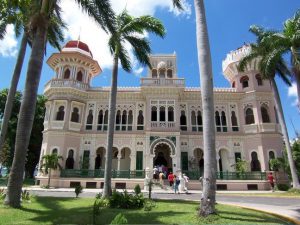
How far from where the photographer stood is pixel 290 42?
829 inches

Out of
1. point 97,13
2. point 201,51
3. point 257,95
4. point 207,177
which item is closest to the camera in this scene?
point 207,177

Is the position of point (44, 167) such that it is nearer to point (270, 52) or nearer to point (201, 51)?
point (201, 51)

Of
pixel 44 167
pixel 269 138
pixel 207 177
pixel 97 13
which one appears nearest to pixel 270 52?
pixel 269 138

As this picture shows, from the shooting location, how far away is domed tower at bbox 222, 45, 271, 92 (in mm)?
29031

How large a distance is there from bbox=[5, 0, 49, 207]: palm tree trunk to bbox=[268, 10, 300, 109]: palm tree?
18134mm

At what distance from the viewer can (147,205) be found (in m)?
11.1

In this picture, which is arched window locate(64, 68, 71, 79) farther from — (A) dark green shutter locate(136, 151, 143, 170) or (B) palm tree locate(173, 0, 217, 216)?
(B) palm tree locate(173, 0, 217, 216)

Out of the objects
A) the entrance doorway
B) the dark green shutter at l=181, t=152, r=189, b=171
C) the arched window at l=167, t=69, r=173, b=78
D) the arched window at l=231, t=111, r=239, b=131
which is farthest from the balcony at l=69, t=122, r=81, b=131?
the arched window at l=231, t=111, r=239, b=131

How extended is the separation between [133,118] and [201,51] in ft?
63.7

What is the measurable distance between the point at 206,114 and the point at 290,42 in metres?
16.0

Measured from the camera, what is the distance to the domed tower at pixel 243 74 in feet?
95.2

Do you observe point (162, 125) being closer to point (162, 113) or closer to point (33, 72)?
point (162, 113)

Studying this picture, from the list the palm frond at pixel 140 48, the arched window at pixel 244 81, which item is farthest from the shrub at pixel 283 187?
the palm frond at pixel 140 48

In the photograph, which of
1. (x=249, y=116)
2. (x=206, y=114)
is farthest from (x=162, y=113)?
(x=206, y=114)
